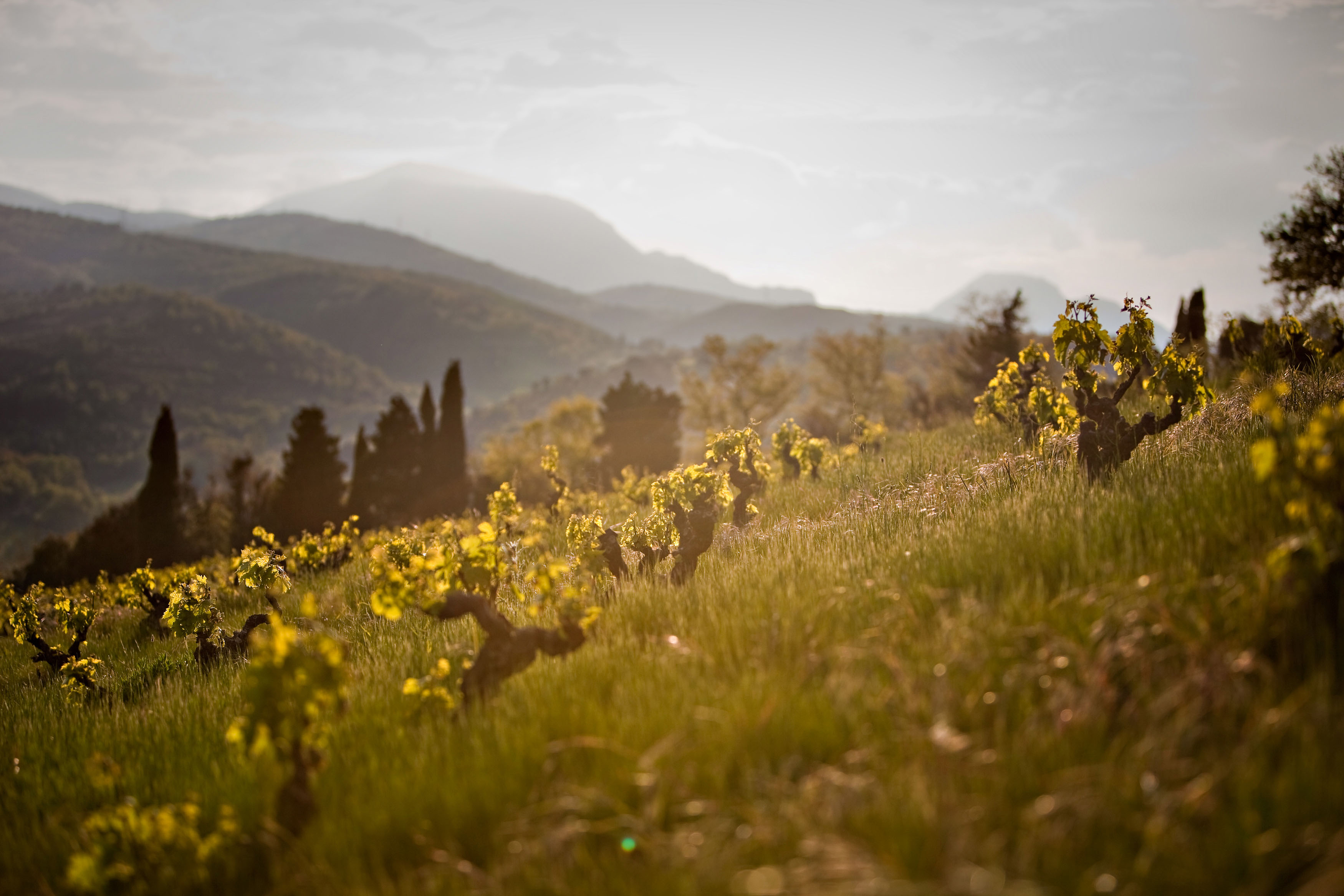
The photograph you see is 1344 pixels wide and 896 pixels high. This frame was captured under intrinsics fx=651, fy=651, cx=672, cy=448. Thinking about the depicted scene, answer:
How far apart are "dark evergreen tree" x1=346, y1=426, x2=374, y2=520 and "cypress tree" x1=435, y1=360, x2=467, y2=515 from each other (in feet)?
18.2

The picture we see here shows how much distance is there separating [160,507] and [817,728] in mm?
57092

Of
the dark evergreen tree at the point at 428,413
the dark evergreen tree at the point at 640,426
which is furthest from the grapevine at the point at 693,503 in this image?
the dark evergreen tree at the point at 640,426

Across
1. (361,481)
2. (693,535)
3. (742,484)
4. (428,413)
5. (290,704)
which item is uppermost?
(428,413)

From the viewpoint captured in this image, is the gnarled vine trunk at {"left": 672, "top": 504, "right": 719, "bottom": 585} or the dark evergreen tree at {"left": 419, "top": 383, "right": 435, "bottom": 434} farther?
the dark evergreen tree at {"left": 419, "top": 383, "right": 435, "bottom": 434}

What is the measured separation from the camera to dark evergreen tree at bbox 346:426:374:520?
53438mm

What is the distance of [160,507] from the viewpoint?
46.4 meters

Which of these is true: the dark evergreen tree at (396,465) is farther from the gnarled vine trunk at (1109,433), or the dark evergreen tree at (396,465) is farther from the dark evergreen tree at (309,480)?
the gnarled vine trunk at (1109,433)

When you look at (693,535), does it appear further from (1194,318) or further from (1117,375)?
(1194,318)

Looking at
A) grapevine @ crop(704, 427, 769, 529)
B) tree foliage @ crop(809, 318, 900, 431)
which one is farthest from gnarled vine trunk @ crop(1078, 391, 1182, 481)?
tree foliage @ crop(809, 318, 900, 431)

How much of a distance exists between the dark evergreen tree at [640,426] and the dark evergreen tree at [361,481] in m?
21.0

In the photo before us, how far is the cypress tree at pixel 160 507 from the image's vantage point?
46.0 metres

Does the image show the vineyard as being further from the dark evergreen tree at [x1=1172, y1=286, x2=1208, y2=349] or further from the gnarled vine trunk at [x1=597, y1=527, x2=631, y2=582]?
the dark evergreen tree at [x1=1172, y1=286, x2=1208, y2=349]

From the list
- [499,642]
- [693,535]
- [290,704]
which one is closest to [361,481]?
[693,535]

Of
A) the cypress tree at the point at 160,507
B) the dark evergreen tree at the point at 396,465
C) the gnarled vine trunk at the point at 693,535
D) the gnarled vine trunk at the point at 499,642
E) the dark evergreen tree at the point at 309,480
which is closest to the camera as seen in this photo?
the gnarled vine trunk at the point at 499,642
